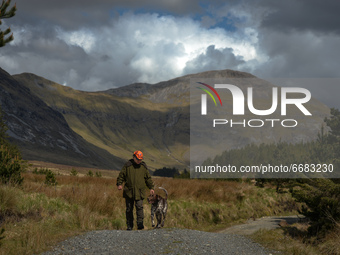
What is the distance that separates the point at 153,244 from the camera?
31.1 ft

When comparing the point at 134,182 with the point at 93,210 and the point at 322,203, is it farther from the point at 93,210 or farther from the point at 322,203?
the point at 322,203

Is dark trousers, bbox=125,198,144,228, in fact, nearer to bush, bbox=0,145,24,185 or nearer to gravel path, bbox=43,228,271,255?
gravel path, bbox=43,228,271,255

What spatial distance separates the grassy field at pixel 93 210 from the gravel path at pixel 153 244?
0.66 m

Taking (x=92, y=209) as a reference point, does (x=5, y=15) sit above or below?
above

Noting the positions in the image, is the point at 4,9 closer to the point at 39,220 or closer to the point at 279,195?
the point at 39,220

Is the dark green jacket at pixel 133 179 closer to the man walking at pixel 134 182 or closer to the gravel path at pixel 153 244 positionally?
the man walking at pixel 134 182

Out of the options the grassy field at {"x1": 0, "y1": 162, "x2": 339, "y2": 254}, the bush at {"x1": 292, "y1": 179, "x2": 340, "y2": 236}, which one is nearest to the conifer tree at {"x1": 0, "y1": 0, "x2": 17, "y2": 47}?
the grassy field at {"x1": 0, "y1": 162, "x2": 339, "y2": 254}

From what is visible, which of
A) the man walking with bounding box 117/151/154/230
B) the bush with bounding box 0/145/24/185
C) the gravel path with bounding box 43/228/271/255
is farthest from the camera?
the bush with bounding box 0/145/24/185

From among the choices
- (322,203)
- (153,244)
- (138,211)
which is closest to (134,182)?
(138,211)

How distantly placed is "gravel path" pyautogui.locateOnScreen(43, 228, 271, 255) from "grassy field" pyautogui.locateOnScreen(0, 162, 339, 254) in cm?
66

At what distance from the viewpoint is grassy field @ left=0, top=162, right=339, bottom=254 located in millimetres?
10031

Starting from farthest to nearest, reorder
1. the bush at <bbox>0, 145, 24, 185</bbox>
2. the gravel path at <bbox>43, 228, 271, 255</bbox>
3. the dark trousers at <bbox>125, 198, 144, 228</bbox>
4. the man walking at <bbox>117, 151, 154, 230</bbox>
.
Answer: the bush at <bbox>0, 145, 24, 185</bbox>, the dark trousers at <bbox>125, 198, 144, 228</bbox>, the man walking at <bbox>117, 151, 154, 230</bbox>, the gravel path at <bbox>43, 228, 271, 255</bbox>

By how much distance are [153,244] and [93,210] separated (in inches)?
211

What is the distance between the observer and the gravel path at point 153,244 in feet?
29.2
